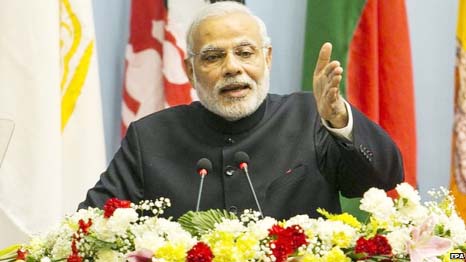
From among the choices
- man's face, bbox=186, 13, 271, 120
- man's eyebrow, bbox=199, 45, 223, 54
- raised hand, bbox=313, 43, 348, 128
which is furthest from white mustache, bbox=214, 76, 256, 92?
raised hand, bbox=313, 43, 348, 128

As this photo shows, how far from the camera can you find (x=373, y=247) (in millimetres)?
1969

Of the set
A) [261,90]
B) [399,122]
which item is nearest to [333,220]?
[261,90]

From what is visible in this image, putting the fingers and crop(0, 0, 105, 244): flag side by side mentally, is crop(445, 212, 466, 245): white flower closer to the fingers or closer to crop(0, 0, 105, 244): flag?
the fingers

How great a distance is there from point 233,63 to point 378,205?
1.20 meters

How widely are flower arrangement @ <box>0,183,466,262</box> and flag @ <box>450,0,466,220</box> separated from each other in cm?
205

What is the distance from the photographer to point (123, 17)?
4707 millimetres

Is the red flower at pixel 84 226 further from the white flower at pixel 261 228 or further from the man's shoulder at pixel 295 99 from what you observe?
the man's shoulder at pixel 295 99

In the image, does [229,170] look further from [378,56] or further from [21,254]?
[378,56]

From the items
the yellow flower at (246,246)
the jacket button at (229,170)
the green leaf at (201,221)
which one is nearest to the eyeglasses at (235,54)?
the jacket button at (229,170)

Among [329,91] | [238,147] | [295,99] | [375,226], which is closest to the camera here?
[375,226]

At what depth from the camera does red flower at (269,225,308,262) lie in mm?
1950

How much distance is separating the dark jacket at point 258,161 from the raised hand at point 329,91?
0.09 m

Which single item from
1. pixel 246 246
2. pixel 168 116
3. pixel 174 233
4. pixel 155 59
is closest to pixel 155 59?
pixel 155 59

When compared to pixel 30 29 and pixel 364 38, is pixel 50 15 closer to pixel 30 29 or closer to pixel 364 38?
pixel 30 29
